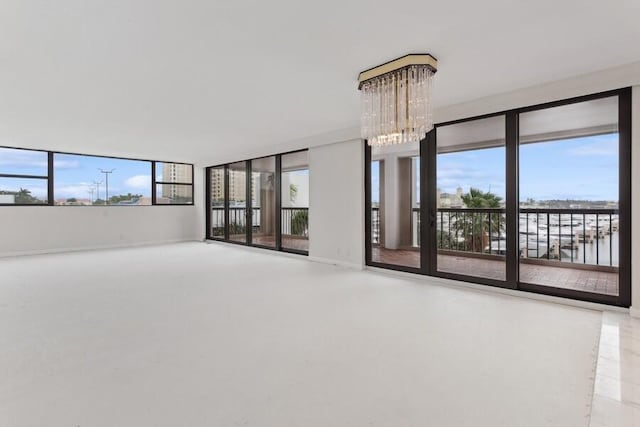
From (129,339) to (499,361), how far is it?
2.64 m

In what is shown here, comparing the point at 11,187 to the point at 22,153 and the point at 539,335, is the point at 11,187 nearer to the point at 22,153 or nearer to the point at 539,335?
the point at 22,153

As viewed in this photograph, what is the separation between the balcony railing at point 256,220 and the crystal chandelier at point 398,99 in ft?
17.0

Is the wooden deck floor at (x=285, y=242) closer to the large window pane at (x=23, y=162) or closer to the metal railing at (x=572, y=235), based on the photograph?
the metal railing at (x=572, y=235)

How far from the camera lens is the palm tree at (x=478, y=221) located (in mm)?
5508

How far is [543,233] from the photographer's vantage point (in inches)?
208

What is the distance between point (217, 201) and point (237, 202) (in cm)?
85

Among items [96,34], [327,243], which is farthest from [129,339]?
[327,243]

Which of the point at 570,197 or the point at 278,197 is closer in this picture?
the point at 570,197

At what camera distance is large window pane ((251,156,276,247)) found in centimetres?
762

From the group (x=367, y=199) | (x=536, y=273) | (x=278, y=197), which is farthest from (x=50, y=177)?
(x=536, y=273)

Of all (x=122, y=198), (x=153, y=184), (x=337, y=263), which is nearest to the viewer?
(x=337, y=263)

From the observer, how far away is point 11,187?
20.9 feet

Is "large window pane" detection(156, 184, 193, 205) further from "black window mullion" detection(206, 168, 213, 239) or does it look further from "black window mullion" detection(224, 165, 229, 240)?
"black window mullion" detection(224, 165, 229, 240)

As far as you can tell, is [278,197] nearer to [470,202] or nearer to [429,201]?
[429,201]
